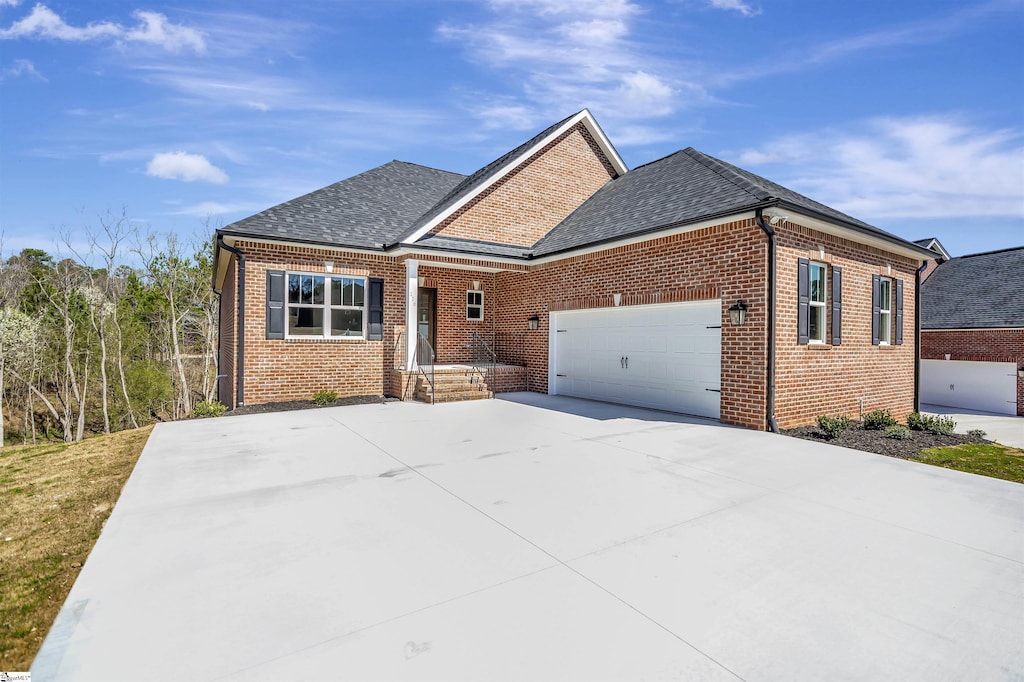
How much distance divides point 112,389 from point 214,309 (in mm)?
5641

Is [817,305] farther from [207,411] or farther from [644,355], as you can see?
[207,411]

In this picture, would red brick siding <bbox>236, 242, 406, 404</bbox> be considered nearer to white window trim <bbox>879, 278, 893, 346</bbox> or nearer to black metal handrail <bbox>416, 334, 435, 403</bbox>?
black metal handrail <bbox>416, 334, 435, 403</bbox>

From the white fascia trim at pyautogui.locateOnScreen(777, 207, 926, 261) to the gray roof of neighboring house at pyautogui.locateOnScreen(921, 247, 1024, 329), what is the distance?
28.9ft

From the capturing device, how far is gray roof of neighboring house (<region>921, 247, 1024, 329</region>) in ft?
55.5

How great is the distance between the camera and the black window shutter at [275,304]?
412 inches

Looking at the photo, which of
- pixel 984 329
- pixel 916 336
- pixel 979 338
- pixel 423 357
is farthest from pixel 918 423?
pixel 979 338

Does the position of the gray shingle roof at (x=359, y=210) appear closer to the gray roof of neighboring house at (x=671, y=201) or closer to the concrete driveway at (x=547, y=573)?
the gray roof of neighboring house at (x=671, y=201)

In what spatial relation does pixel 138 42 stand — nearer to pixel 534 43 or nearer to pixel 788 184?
pixel 534 43

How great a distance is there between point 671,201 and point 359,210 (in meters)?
7.99

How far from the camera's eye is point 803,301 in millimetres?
8586

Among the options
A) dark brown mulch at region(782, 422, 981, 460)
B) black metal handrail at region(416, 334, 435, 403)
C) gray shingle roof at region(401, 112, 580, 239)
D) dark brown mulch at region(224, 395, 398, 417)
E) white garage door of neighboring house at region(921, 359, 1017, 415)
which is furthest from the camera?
white garage door of neighboring house at region(921, 359, 1017, 415)

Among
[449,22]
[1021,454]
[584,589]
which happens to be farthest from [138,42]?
[1021,454]

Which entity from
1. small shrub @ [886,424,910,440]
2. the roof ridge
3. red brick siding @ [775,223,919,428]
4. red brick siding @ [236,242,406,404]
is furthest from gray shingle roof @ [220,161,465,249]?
small shrub @ [886,424,910,440]

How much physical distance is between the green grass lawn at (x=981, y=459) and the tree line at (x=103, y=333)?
741 inches
